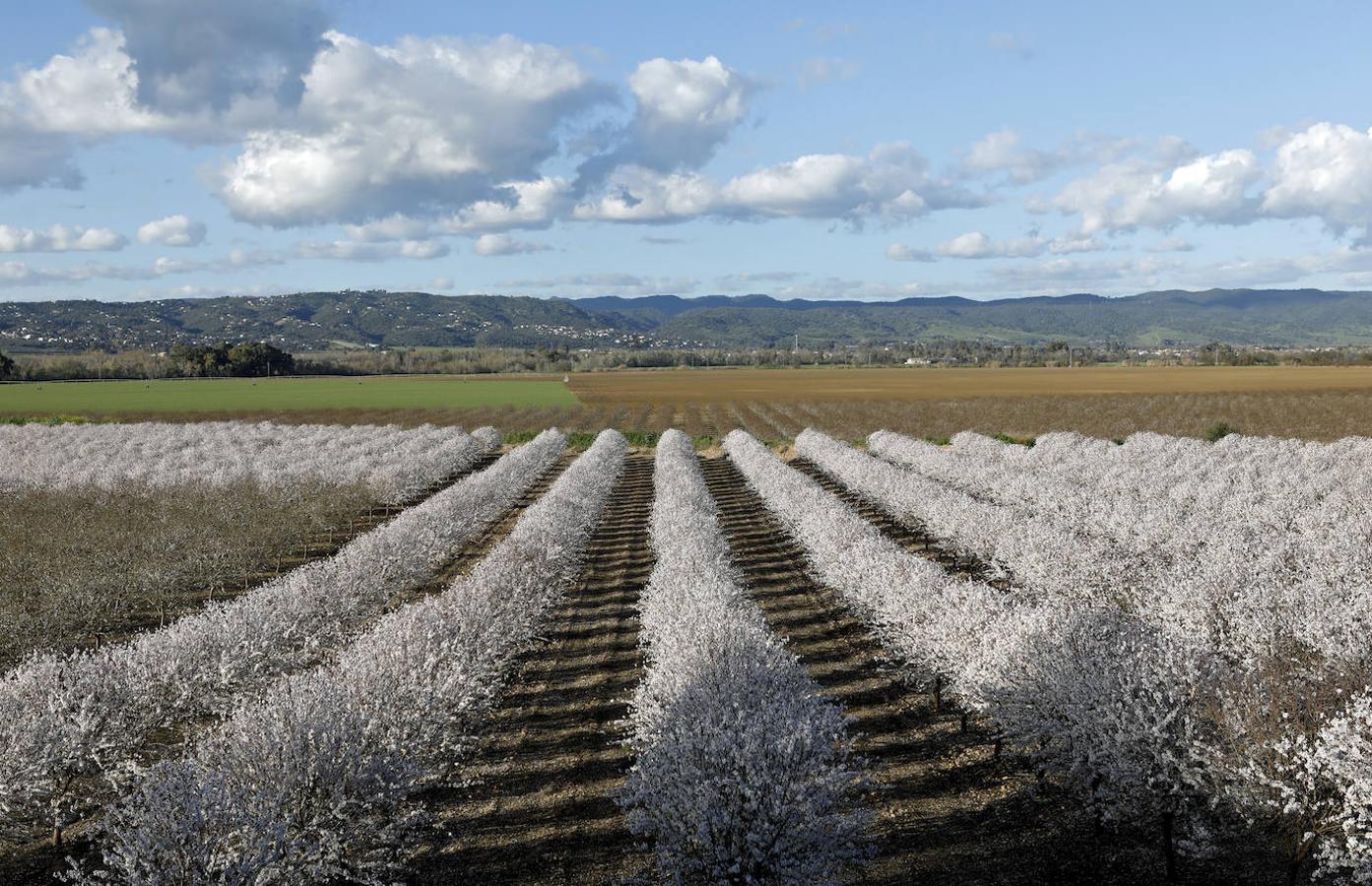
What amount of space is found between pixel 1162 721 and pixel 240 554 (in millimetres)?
18809

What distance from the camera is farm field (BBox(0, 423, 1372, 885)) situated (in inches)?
294

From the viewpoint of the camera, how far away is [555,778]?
10.7 metres

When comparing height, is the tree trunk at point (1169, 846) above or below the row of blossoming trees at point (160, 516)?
below

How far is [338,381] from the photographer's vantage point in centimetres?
11681

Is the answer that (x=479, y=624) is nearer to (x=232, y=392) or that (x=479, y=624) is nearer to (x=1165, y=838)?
(x=1165, y=838)

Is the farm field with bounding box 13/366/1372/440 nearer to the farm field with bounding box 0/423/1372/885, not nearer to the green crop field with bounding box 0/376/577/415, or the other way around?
the green crop field with bounding box 0/376/577/415

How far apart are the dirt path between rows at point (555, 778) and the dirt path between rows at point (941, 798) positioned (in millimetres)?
2869

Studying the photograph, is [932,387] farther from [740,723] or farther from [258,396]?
[740,723]

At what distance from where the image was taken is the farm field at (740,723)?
746 cm

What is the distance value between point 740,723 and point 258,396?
305 ft

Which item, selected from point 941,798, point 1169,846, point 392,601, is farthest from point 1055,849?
point 392,601

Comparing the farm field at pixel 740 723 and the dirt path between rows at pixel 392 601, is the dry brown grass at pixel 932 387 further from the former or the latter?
the farm field at pixel 740 723

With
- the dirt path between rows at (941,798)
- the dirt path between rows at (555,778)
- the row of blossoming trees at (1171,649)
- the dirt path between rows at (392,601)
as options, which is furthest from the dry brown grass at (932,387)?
the dirt path between rows at (941,798)

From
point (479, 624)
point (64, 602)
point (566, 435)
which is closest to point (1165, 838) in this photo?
point (479, 624)
